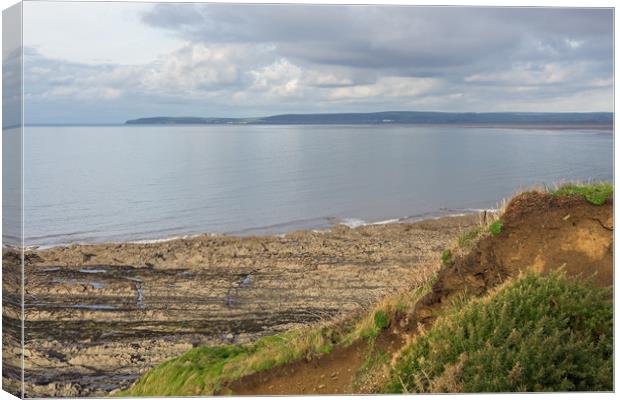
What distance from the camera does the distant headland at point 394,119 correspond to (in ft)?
34.6

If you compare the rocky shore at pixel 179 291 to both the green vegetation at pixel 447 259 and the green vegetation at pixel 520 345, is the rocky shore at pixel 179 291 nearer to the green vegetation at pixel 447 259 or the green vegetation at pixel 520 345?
the green vegetation at pixel 447 259

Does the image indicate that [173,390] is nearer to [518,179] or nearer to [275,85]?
[275,85]

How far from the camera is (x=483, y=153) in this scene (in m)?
12.2

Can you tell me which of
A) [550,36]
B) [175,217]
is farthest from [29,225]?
[550,36]

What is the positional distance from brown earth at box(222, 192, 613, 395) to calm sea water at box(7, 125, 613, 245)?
154 centimetres

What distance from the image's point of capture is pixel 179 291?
504 inches

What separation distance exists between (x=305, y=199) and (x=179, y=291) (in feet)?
9.69

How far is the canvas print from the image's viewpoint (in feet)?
24.4

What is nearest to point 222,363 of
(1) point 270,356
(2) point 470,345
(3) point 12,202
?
(1) point 270,356

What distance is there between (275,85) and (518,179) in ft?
12.2

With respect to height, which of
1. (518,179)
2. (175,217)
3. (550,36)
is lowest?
(175,217)

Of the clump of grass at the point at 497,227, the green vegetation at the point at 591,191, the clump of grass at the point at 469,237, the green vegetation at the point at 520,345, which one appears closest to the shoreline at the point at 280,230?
the clump of grass at the point at 469,237

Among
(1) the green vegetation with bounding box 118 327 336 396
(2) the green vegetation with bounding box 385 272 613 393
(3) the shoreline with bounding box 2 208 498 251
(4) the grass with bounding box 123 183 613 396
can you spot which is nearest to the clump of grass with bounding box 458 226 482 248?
(4) the grass with bounding box 123 183 613 396

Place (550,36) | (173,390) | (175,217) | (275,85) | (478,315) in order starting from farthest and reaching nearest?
(175,217) → (275,85) → (550,36) → (173,390) → (478,315)
